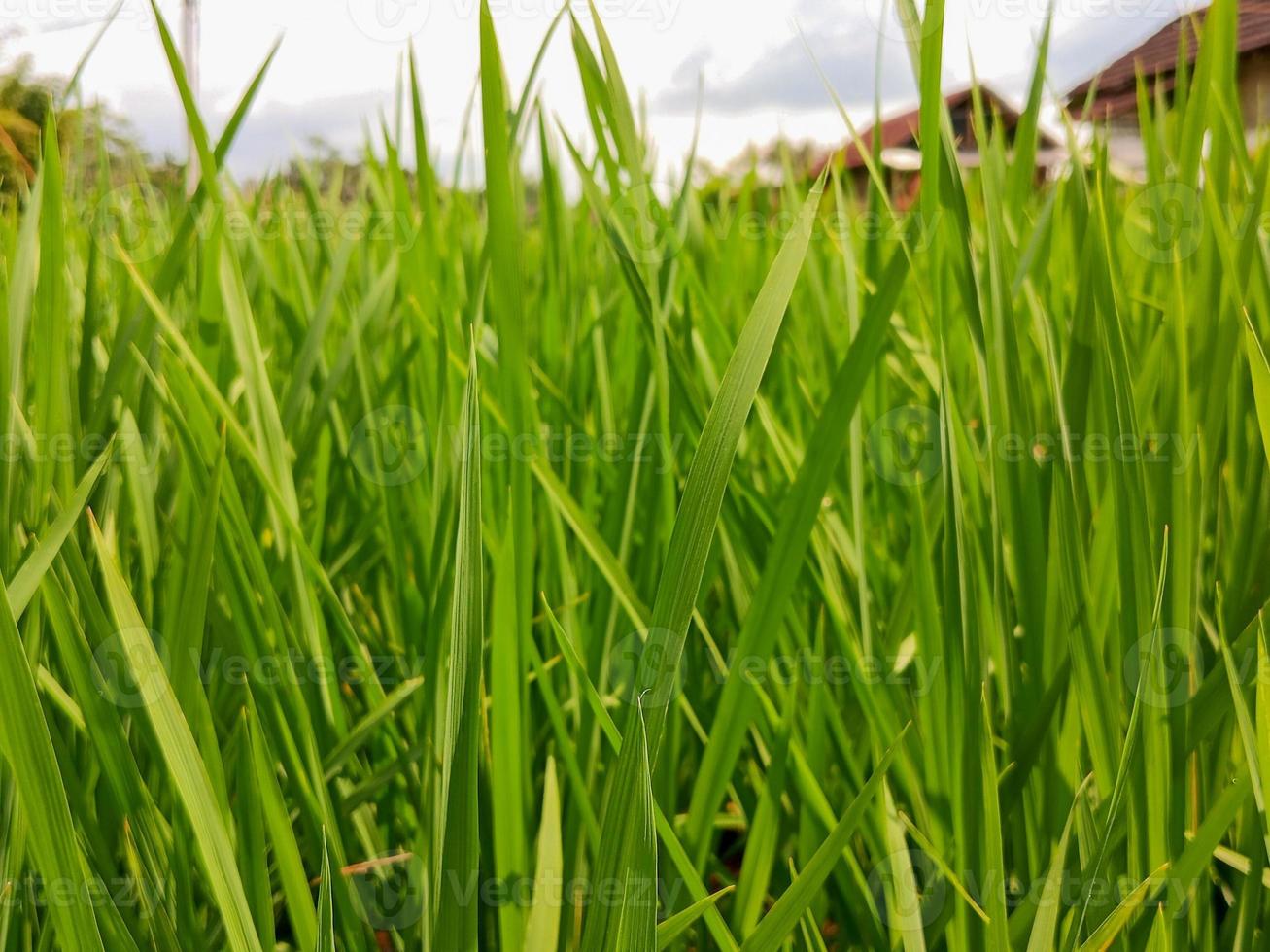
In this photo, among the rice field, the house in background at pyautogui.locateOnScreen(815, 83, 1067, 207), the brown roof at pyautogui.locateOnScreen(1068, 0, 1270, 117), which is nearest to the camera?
the rice field

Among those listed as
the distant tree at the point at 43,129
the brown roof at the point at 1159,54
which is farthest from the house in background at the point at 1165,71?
the distant tree at the point at 43,129

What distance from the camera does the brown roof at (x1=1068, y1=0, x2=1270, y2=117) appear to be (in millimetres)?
715

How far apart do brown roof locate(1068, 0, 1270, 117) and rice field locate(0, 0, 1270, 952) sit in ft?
0.29

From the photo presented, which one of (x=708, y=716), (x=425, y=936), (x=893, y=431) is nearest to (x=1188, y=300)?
(x=893, y=431)

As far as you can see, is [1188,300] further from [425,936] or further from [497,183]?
[425,936]

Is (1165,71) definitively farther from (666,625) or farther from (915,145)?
(666,625)

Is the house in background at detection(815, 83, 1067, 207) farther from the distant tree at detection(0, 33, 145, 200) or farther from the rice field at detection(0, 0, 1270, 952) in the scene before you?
the distant tree at detection(0, 33, 145, 200)

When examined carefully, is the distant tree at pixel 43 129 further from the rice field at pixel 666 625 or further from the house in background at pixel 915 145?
the house in background at pixel 915 145

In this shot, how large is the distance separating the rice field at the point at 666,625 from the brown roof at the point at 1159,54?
89mm

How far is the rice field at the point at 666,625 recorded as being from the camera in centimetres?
32

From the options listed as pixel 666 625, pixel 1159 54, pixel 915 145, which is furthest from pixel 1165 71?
pixel 666 625

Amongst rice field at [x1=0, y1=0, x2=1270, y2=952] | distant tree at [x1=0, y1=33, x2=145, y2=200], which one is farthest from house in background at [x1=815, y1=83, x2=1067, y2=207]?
distant tree at [x1=0, y1=33, x2=145, y2=200]

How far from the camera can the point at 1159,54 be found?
3.07 feet

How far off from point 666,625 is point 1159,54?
0.97m
